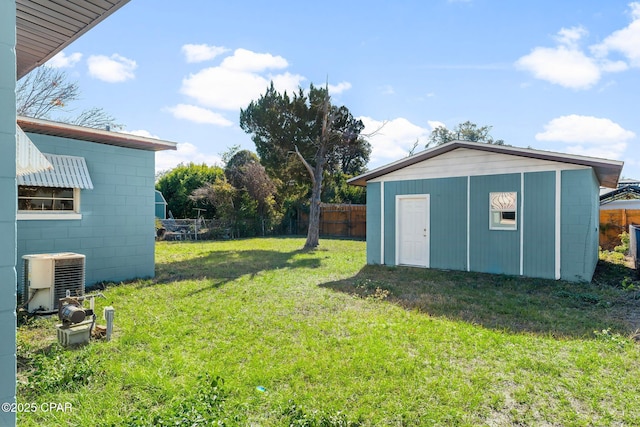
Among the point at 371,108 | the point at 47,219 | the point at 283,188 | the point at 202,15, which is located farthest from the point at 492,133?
the point at 47,219

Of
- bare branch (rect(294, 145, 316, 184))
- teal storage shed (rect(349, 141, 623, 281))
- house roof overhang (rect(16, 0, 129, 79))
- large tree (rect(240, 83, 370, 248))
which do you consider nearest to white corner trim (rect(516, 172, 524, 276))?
teal storage shed (rect(349, 141, 623, 281))

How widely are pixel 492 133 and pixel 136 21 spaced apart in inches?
1366

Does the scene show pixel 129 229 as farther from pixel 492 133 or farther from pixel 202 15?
pixel 492 133

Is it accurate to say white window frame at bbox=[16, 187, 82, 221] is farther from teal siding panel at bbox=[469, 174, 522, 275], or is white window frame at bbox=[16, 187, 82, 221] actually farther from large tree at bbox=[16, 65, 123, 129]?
large tree at bbox=[16, 65, 123, 129]

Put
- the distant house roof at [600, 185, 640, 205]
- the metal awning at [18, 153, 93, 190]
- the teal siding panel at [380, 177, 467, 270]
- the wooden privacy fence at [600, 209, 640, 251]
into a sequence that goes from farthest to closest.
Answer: the distant house roof at [600, 185, 640, 205] → the wooden privacy fence at [600, 209, 640, 251] → the teal siding panel at [380, 177, 467, 270] → the metal awning at [18, 153, 93, 190]

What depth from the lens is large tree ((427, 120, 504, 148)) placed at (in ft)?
112

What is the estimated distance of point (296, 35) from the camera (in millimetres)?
9039

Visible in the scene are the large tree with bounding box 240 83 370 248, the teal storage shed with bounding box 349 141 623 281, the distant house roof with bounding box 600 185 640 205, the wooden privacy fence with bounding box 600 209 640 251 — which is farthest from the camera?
the large tree with bounding box 240 83 370 248

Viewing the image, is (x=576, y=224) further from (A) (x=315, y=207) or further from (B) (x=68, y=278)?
Result: (A) (x=315, y=207)

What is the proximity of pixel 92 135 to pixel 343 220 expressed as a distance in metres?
14.9

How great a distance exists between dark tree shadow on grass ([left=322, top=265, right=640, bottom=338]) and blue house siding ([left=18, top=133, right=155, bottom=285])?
14.0 feet

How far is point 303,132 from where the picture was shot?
15336 millimetres

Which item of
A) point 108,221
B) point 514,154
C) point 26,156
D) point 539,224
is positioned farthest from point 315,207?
point 26,156

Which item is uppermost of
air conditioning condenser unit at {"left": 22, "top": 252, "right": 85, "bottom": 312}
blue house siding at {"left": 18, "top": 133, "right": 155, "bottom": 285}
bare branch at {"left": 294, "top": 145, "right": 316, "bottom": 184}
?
bare branch at {"left": 294, "top": 145, "right": 316, "bottom": 184}
